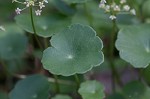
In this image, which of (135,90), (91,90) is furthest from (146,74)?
(91,90)

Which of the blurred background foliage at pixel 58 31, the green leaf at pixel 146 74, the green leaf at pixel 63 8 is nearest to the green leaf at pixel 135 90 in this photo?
the blurred background foliage at pixel 58 31

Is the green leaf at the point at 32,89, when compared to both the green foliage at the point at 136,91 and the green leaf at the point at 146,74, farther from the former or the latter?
the green leaf at the point at 146,74

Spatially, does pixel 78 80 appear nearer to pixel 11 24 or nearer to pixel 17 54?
pixel 17 54

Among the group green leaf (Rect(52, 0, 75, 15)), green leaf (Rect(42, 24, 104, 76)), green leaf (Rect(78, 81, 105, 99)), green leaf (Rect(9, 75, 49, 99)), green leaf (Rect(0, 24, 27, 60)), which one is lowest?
green leaf (Rect(0, 24, 27, 60))

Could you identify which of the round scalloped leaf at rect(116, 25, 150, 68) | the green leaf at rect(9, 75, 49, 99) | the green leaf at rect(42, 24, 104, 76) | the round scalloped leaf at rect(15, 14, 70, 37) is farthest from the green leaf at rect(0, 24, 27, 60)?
the round scalloped leaf at rect(116, 25, 150, 68)

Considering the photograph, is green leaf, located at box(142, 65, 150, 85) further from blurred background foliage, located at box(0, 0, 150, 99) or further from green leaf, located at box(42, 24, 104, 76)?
green leaf, located at box(42, 24, 104, 76)
